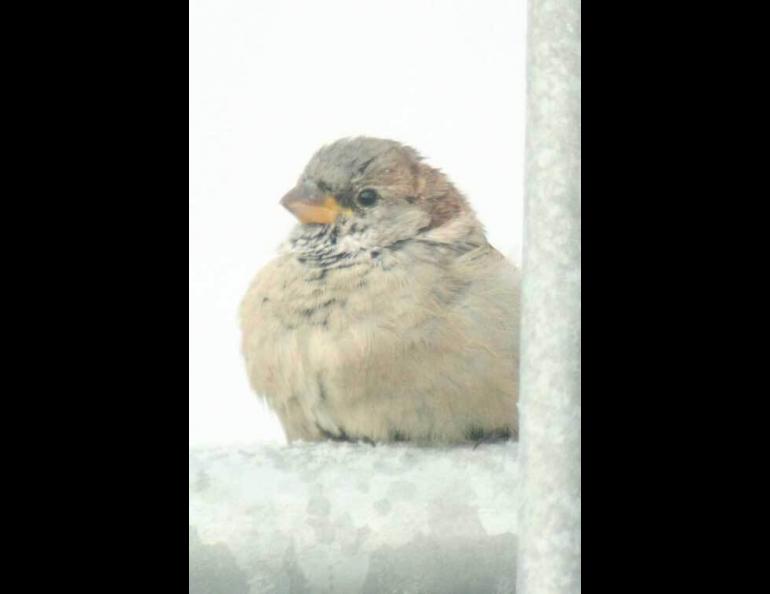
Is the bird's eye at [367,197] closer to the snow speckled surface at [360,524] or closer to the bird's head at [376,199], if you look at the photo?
the bird's head at [376,199]

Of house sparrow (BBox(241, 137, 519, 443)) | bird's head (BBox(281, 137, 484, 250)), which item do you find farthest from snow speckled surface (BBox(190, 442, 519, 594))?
bird's head (BBox(281, 137, 484, 250))

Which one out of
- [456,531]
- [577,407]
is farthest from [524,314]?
[456,531]

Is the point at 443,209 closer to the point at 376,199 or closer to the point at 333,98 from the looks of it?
the point at 376,199

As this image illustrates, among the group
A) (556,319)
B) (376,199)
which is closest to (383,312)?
(376,199)

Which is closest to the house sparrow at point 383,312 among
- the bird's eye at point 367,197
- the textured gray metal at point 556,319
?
the bird's eye at point 367,197

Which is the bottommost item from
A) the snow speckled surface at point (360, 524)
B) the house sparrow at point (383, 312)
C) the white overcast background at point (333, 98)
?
the snow speckled surface at point (360, 524)

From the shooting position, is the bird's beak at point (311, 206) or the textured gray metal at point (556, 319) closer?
the textured gray metal at point (556, 319)

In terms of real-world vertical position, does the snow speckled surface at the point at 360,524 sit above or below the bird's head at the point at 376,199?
below
